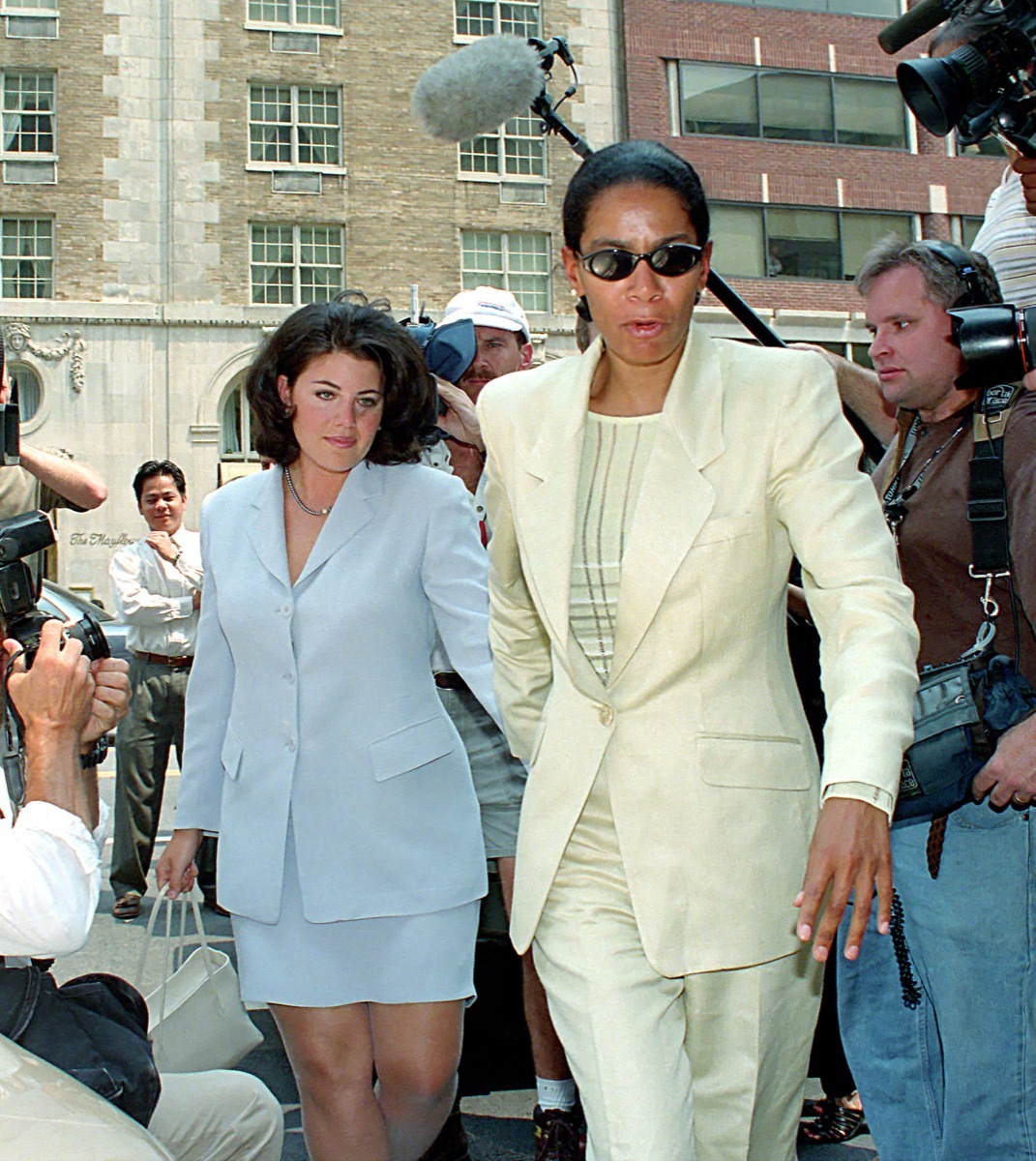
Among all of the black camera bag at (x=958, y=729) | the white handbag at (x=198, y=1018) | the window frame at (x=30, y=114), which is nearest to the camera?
the black camera bag at (x=958, y=729)

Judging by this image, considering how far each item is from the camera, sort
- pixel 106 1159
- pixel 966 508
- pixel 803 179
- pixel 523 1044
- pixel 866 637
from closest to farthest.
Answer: pixel 106 1159 → pixel 866 637 → pixel 966 508 → pixel 523 1044 → pixel 803 179

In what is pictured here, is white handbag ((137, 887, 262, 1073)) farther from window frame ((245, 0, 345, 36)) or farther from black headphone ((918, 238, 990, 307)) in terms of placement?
window frame ((245, 0, 345, 36))

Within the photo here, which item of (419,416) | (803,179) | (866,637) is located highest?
(803,179)

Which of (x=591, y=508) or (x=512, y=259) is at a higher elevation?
(x=512, y=259)

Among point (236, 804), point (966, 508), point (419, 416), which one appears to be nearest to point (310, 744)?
point (236, 804)

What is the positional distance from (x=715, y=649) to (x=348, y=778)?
1.31 meters

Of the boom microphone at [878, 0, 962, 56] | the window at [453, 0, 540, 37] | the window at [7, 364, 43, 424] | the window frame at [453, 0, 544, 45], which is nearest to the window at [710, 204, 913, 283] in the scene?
the window frame at [453, 0, 544, 45]

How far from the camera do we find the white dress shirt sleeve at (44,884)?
2.21m

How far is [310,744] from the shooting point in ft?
10.8

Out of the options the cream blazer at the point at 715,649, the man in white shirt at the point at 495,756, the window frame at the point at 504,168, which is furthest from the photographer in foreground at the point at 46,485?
the window frame at the point at 504,168

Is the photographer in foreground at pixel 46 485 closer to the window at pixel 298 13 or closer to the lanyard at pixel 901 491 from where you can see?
the lanyard at pixel 901 491

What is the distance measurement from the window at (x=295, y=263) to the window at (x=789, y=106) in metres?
7.91

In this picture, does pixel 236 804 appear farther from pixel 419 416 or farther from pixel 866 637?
pixel 866 637

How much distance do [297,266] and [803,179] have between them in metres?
11.2
